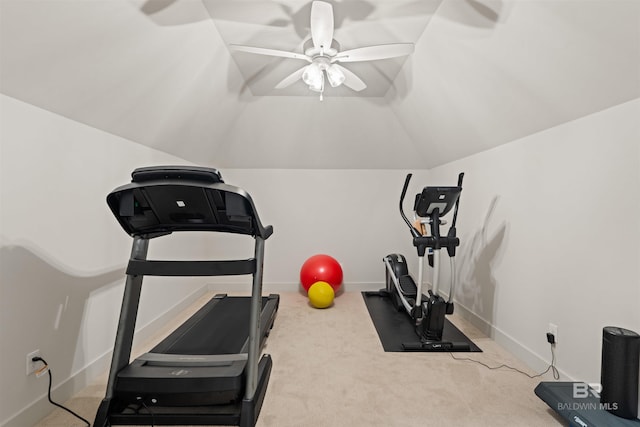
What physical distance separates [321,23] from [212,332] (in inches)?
102

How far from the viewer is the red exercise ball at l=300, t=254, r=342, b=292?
3.90 metres

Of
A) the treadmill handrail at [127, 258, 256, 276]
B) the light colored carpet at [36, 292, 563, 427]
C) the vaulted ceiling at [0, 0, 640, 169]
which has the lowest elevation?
the light colored carpet at [36, 292, 563, 427]

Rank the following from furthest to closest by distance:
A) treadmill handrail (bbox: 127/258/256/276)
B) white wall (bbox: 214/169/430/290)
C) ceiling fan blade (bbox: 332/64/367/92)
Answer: white wall (bbox: 214/169/430/290) → ceiling fan blade (bbox: 332/64/367/92) → treadmill handrail (bbox: 127/258/256/276)

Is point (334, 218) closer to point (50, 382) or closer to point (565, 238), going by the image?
point (565, 238)

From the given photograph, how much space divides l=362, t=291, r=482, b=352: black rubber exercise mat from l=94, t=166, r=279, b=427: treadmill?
1256 millimetres

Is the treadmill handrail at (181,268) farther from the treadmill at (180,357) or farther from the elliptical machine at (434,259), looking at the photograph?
the elliptical machine at (434,259)

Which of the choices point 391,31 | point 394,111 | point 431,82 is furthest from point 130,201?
point 394,111

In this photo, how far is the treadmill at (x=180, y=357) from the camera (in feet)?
5.39

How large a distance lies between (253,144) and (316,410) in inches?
129

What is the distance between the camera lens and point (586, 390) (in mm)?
1749

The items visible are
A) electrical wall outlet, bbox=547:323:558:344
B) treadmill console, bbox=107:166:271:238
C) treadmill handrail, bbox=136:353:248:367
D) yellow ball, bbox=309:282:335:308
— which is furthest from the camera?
yellow ball, bbox=309:282:335:308

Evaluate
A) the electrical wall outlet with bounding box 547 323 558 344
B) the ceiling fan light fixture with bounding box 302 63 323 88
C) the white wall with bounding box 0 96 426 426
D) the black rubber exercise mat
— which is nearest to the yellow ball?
the black rubber exercise mat

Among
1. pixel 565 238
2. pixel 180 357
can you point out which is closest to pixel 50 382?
pixel 180 357

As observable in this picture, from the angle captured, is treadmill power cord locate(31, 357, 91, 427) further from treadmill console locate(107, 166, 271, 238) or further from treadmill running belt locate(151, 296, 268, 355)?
treadmill console locate(107, 166, 271, 238)
